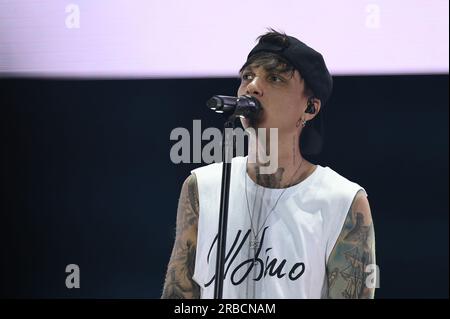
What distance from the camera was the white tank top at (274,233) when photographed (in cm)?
241

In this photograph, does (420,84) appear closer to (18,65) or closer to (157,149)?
(157,149)

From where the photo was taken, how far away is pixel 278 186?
8.16 feet

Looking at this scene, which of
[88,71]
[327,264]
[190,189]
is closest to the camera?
[327,264]

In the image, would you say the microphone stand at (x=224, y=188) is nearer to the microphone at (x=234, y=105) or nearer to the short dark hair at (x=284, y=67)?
the microphone at (x=234, y=105)

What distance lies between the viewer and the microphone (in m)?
1.95

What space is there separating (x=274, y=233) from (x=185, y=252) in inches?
11.4

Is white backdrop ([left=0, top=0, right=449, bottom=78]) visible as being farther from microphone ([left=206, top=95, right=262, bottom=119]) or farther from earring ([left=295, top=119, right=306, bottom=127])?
microphone ([left=206, top=95, right=262, bottom=119])

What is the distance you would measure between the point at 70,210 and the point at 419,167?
120 centimetres

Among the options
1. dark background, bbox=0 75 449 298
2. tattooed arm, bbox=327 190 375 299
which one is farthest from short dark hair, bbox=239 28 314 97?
tattooed arm, bbox=327 190 375 299

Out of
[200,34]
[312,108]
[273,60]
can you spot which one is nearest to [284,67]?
[273,60]

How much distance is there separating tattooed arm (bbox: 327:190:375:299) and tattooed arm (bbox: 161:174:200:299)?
43 cm

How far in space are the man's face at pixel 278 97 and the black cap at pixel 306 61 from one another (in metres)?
0.04

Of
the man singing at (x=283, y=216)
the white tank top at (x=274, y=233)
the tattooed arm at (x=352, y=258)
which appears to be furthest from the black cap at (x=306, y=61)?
the tattooed arm at (x=352, y=258)

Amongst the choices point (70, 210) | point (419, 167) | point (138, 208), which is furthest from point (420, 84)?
point (70, 210)
